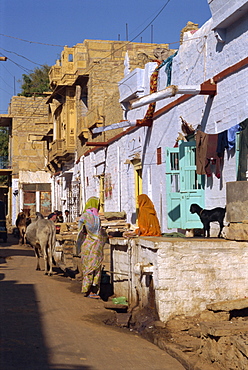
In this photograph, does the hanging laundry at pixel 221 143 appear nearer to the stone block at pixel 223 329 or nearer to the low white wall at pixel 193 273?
the low white wall at pixel 193 273

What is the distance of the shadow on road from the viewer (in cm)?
552

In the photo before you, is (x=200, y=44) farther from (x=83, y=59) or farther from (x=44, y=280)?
(x=83, y=59)

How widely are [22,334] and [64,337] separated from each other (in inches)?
21.0

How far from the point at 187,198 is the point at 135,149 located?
5.36m

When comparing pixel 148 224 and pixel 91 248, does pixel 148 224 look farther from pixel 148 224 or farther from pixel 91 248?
pixel 91 248

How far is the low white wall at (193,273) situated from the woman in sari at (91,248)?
223 centimetres

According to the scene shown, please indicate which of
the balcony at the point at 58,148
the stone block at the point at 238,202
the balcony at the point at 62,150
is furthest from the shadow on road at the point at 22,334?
the balcony at the point at 58,148

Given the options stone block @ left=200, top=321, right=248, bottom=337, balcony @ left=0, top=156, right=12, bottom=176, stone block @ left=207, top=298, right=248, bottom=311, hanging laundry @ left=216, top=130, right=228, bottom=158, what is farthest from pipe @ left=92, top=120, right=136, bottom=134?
balcony @ left=0, top=156, right=12, bottom=176

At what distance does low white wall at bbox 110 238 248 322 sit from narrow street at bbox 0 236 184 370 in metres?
0.71

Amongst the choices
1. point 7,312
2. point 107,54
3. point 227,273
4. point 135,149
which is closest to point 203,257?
point 227,273

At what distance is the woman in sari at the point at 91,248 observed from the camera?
32.6 feet

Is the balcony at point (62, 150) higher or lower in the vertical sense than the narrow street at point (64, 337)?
higher

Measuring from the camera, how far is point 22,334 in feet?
22.1

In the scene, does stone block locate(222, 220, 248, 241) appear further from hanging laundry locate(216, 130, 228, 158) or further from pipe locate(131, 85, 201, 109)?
pipe locate(131, 85, 201, 109)
